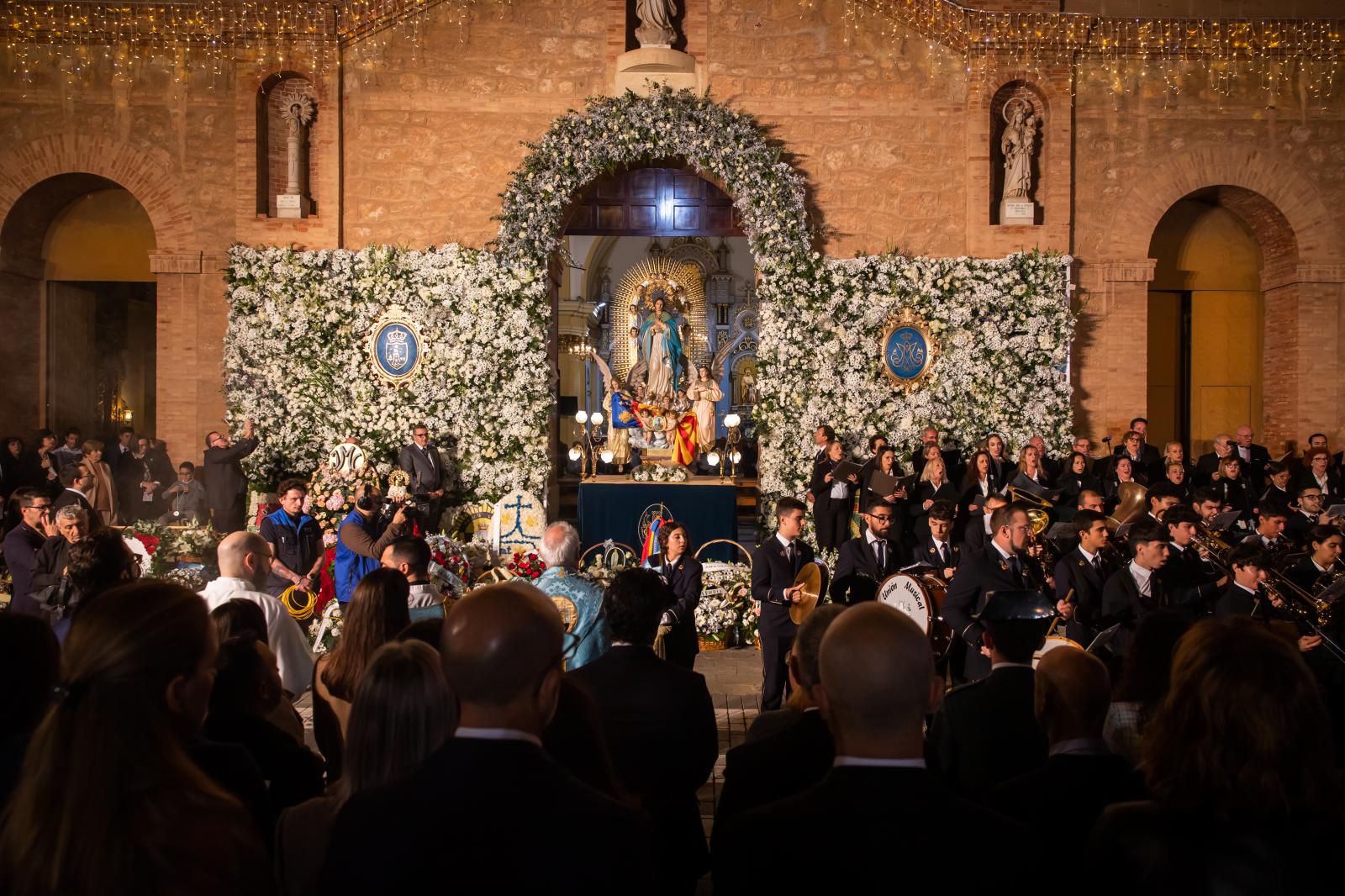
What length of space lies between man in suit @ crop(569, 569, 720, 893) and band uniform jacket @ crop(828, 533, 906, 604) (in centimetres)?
411

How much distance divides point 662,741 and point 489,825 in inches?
71.1

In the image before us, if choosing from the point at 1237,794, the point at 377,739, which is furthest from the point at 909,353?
the point at 377,739

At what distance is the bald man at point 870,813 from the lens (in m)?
2.09

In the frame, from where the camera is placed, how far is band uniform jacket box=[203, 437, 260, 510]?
1394 cm

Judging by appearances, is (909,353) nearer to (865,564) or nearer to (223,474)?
(865,564)

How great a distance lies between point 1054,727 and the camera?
3.41 m

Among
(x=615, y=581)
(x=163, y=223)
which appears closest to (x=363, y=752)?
(x=615, y=581)

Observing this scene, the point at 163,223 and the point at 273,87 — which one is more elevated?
the point at 273,87

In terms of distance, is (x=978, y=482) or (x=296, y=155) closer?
(x=978, y=482)

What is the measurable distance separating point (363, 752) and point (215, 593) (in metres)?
3.44

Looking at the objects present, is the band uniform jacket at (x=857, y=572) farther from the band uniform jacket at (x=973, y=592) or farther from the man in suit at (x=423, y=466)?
the man in suit at (x=423, y=466)

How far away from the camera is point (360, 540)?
8.55 meters

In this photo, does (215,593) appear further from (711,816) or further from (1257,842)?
(1257,842)

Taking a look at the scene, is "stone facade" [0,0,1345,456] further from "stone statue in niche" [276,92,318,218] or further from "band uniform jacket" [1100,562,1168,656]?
"band uniform jacket" [1100,562,1168,656]
